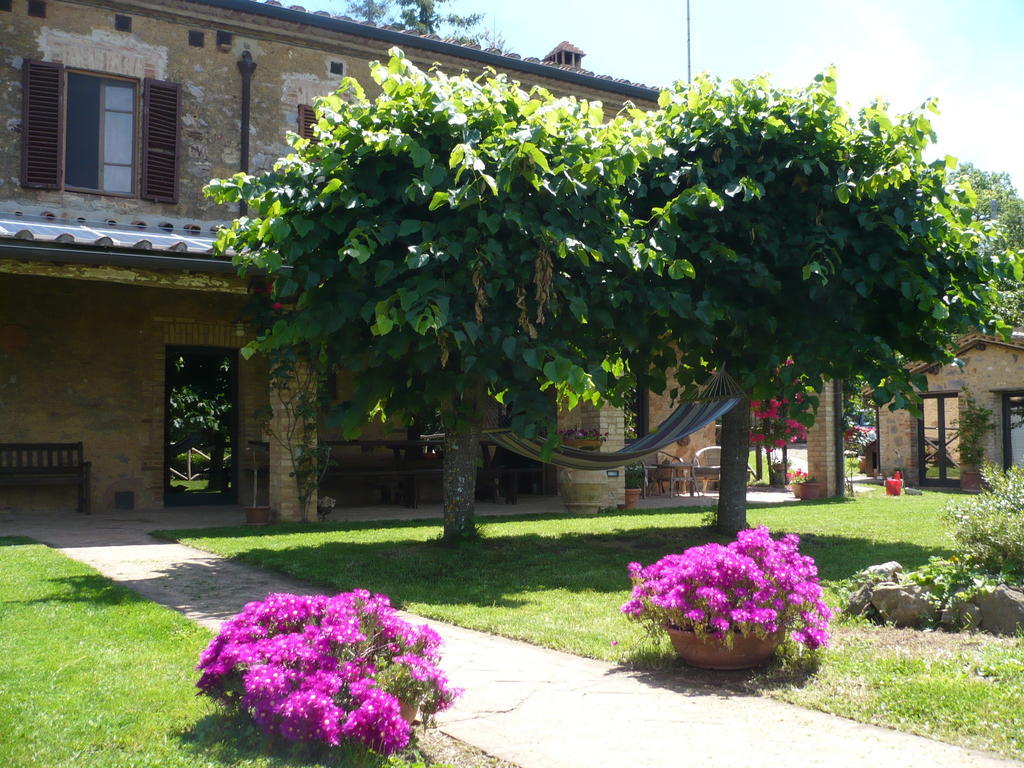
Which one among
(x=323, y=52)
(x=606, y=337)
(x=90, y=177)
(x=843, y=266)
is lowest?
(x=606, y=337)

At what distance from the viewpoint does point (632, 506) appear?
473 inches

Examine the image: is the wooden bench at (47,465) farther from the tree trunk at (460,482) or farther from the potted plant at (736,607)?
the potted plant at (736,607)

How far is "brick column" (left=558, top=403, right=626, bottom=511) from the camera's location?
37.2 ft

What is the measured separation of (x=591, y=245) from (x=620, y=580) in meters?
2.32

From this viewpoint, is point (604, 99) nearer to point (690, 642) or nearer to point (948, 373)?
point (948, 373)

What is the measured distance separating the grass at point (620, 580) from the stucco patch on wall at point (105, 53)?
5961mm

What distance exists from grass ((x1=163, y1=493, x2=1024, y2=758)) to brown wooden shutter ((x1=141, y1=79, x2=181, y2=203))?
15.4ft

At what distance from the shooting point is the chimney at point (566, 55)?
14922 mm

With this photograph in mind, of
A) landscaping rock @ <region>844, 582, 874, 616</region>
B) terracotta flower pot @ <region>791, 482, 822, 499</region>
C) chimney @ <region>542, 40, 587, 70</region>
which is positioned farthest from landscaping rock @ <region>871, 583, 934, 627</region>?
chimney @ <region>542, 40, 587, 70</region>

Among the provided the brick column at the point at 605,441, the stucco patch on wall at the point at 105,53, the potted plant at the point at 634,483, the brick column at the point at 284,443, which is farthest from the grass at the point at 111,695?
the stucco patch on wall at the point at 105,53

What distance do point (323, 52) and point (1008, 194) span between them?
3792 cm

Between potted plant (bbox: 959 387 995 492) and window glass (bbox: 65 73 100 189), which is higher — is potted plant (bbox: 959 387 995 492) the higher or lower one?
the lower one

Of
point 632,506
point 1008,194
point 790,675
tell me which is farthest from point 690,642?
point 1008,194

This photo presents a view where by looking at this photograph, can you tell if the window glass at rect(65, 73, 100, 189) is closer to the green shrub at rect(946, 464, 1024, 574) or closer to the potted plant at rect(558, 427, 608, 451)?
the potted plant at rect(558, 427, 608, 451)
